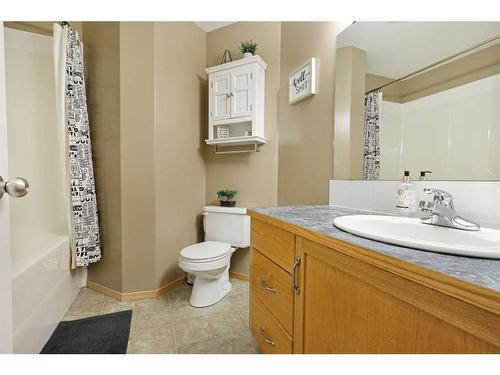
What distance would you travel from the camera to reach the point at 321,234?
2.16 feet

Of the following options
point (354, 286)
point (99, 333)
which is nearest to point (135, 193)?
point (99, 333)

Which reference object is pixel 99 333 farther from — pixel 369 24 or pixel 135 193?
pixel 369 24

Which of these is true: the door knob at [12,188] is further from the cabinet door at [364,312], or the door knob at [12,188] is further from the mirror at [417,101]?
the mirror at [417,101]

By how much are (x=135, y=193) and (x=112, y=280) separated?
0.71m

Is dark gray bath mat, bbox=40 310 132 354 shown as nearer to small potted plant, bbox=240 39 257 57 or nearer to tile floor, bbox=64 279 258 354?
tile floor, bbox=64 279 258 354

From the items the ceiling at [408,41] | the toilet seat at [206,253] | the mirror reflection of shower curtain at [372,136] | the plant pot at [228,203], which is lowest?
the toilet seat at [206,253]

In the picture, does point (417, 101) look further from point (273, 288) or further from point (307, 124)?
point (273, 288)

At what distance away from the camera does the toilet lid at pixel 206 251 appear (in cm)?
162

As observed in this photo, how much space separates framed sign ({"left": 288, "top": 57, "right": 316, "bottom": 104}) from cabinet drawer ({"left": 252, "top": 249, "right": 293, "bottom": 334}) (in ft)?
3.70

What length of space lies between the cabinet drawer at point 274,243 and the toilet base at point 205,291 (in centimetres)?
74

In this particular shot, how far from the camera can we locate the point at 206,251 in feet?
5.64

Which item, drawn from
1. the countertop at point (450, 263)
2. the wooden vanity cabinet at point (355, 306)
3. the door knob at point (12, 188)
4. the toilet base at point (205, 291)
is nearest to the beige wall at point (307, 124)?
the wooden vanity cabinet at point (355, 306)

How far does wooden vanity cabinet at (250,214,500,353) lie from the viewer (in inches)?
14.1

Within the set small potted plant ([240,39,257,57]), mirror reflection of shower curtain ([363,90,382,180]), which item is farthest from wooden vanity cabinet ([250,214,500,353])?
small potted plant ([240,39,257,57])
